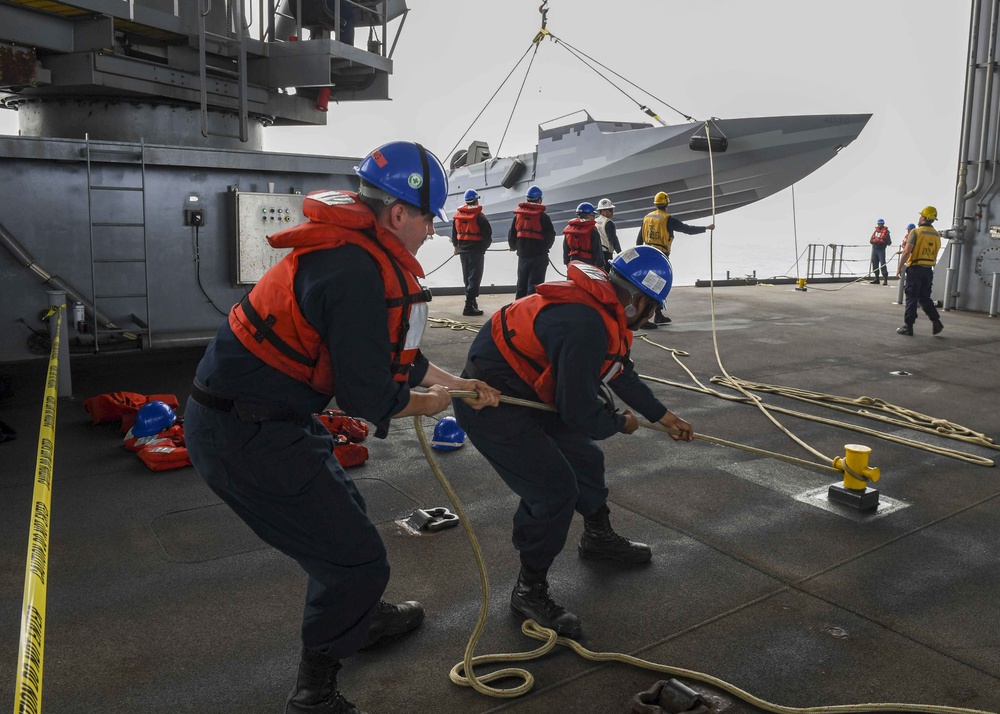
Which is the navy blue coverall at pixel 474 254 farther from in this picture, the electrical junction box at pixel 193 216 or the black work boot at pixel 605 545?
the black work boot at pixel 605 545

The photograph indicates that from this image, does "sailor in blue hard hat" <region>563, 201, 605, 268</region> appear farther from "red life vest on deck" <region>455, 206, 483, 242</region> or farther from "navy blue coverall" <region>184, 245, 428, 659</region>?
"navy blue coverall" <region>184, 245, 428, 659</region>

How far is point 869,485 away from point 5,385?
696 centimetres

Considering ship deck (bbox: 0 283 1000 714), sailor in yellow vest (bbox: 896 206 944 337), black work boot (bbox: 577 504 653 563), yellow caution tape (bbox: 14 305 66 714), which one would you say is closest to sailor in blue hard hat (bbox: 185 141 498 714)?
yellow caution tape (bbox: 14 305 66 714)

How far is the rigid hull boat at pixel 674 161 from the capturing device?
18484mm

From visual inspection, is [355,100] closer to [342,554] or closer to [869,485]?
[869,485]

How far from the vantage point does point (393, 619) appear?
3189mm

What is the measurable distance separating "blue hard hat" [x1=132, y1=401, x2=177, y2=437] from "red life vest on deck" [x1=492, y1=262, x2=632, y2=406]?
3.29m

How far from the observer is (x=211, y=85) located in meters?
8.95

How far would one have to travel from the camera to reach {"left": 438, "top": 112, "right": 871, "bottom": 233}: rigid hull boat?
1848 centimetres

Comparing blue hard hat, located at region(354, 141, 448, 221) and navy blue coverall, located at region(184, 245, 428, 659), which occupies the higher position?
blue hard hat, located at region(354, 141, 448, 221)

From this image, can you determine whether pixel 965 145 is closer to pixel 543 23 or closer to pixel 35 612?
pixel 543 23

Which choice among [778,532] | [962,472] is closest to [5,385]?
[778,532]

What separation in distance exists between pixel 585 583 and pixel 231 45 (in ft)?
25.0

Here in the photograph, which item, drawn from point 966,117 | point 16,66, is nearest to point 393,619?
point 16,66
